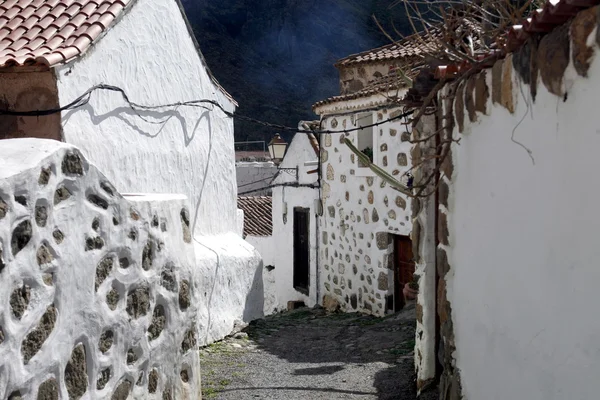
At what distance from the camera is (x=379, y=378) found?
6691mm

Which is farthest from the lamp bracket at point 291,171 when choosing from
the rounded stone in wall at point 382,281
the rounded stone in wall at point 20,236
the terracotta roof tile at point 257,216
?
the rounded stone in wall at point 20,236

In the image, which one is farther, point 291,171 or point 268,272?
point 268,272

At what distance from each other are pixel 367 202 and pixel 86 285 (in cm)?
815

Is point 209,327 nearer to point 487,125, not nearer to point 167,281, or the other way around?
point 167,281

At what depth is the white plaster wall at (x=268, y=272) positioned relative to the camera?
16.9 meters

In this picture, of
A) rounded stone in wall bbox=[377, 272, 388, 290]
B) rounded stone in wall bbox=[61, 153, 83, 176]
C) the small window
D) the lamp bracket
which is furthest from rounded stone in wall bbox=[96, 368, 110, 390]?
the lamp bracket

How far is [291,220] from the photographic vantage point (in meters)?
15.5

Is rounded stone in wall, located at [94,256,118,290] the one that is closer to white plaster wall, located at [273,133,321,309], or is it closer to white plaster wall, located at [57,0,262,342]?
white plaster wall, located at [57,0,262,342]

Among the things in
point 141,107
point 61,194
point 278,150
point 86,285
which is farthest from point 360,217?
point 61,194

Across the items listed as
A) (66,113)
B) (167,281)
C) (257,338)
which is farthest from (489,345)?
(257,338)

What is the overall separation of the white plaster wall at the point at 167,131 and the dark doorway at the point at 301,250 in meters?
4.00

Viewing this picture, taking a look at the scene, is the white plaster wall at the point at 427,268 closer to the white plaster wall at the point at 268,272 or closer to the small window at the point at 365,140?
the small window at the point at 365,140

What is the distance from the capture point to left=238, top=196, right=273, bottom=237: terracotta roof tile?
18969 millimetres

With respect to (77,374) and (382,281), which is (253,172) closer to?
(382,281)
